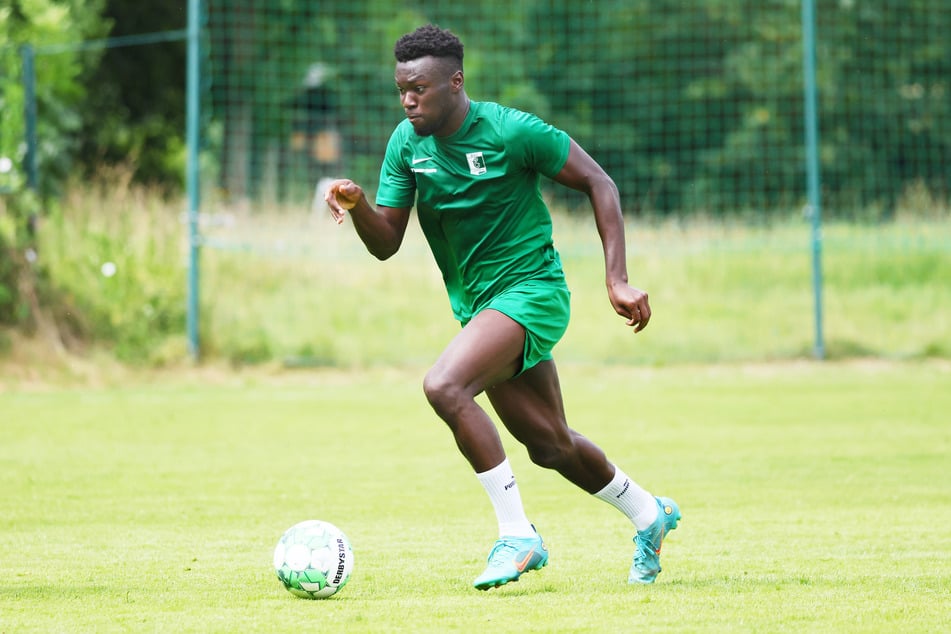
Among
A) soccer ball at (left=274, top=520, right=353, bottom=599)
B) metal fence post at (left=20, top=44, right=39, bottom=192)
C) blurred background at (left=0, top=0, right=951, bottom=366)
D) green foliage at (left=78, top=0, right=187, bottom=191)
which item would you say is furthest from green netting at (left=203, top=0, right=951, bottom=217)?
soccer ball at (left=274, top=520, right=353, bottom=599)

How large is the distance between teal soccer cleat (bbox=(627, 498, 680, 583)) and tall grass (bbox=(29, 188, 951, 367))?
1101 centimetres

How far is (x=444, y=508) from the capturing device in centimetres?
834

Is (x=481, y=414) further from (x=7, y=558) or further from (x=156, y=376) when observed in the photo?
(x=156, y=376)

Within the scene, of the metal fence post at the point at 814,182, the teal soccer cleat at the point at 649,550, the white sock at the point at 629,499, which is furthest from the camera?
the metal fence post at the point at 814,182

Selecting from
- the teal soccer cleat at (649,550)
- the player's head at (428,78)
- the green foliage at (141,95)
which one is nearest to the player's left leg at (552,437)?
the teal soccer cleat at (649,550)

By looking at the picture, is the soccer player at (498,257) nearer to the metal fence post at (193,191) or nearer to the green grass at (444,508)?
the green grass at (444,508)

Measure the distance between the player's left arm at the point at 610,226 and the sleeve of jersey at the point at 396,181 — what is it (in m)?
0.68

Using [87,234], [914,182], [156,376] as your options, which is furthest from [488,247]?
[914,182]

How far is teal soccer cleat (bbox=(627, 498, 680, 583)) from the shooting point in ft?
19.6

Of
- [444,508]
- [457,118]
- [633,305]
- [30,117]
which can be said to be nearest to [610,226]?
[633,305]

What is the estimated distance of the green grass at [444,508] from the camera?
5.33 m

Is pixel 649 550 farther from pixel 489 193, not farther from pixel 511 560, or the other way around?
pixel 489 193

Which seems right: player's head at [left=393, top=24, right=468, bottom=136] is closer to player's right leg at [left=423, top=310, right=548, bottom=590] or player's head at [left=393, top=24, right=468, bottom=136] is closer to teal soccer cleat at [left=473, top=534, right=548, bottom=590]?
player's right leg at [left=423, top=310, right=548, bottom=590]

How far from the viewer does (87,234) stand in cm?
1711
